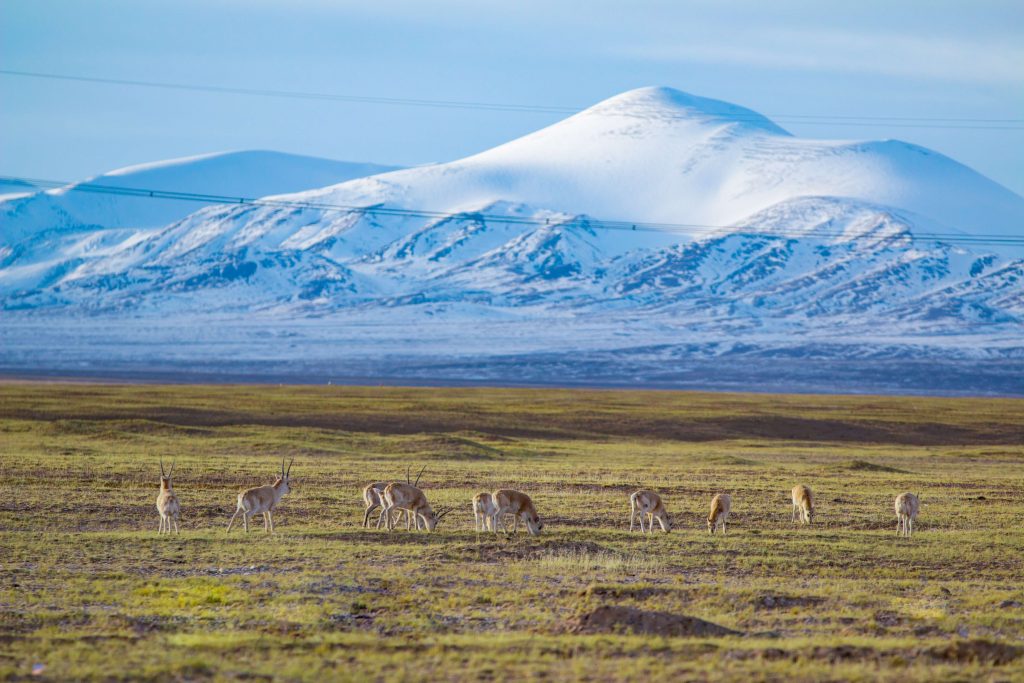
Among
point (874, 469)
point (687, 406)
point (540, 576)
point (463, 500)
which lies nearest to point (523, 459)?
point (874, 469)

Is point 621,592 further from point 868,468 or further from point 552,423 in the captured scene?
point 552,423

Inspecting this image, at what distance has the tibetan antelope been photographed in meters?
22.7

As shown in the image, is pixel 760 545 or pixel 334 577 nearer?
pixel 334 577

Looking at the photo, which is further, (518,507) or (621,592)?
(518,507)

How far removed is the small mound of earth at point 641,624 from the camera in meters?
14.6

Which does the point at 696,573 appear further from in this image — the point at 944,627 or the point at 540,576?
the point at 944,627

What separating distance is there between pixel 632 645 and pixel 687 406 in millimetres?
71864

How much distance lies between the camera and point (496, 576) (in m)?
18.6

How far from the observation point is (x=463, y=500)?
28.6 m

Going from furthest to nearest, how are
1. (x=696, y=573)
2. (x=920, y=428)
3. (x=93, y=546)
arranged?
(x=920, y=428)
(x=93, y=546)
(x=696, y=573)

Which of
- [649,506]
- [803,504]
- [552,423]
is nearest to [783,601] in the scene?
[649,506]

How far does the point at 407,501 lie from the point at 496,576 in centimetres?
450

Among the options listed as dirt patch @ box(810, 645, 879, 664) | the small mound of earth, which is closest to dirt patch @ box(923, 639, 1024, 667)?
dirt patch @ box(810, 645, 879, 664)

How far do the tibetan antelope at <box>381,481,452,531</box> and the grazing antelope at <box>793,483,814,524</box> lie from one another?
23.9 ft
